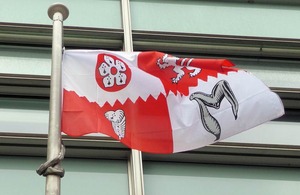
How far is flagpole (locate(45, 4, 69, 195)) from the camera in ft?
25.0

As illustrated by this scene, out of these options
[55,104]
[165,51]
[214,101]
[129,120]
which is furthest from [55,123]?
[165,51]

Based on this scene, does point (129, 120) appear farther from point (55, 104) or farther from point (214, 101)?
point (55, 104)

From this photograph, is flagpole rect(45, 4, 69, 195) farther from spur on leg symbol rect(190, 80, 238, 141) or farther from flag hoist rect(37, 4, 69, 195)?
spur on leg symbol rect(190, 80, 238, 141)

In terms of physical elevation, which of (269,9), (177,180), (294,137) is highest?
(269,9)

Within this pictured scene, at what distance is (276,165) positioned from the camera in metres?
11.9

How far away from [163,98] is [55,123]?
5.20ft

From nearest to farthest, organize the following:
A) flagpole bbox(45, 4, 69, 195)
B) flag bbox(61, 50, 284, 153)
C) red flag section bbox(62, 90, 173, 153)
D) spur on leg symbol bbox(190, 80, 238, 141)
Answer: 1. flagpole bbox(45, 4, 69, 195)
2. red flag section bbox(62, 90, 173, 153)
3. flag bbox(61, 50, 284, 153)
4. spur on leg symbol bbox(190, 80, 238, 141)

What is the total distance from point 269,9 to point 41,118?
4489 millimetres

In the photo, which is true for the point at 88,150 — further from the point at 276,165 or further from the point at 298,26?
the point at 298,26

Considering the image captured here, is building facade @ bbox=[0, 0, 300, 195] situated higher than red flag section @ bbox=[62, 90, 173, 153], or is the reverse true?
building facade @ bbox=[0, 0, 300, 195]

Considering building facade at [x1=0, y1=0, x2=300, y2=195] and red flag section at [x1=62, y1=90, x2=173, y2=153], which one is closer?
red flag section at [x1=62, y1=90, x2=173, y2=153]

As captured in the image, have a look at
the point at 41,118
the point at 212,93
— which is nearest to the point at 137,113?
the point at 212,93

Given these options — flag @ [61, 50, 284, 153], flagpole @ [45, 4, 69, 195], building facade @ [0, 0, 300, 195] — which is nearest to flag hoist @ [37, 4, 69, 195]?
flagpole @ [45, 4, 69, 195]

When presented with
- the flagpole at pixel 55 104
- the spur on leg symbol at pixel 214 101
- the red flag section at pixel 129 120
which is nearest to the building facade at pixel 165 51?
the red flag section at pixel 129 120
